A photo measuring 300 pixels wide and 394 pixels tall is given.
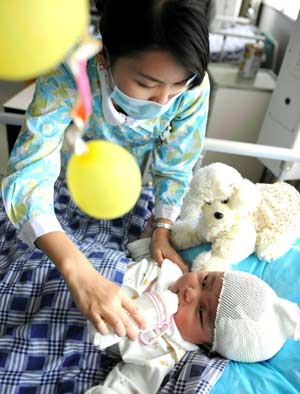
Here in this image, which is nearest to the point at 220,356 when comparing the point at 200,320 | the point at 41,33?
the point at 200,320

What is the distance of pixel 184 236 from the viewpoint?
130 centimetres

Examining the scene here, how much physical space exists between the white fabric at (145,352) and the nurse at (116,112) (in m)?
0.06

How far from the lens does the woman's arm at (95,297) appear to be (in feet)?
2.50

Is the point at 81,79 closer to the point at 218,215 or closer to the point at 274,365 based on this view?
the point at 218,215

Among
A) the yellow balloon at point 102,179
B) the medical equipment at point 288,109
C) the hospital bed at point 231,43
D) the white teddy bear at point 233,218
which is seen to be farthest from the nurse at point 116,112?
the hospital bed at point 231,43

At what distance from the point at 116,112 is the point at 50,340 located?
0.67m

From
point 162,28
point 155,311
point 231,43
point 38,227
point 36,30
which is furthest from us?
point 231,43

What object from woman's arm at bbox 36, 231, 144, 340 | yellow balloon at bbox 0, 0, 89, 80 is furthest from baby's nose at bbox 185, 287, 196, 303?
yellow balloon at bbox 0, 0, 89, 80

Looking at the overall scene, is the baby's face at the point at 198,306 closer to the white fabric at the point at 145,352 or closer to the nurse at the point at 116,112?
the white fabric at the point at 145,352

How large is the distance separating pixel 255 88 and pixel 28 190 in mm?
2407

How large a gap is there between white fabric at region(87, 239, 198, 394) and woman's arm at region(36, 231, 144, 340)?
0.14 m

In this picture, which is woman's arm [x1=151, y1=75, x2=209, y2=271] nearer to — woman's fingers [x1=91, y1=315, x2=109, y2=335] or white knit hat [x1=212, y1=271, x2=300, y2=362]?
white knit hat [x1=212, y1=271, x2=300, y2=362]

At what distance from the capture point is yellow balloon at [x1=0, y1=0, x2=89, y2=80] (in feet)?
0.87

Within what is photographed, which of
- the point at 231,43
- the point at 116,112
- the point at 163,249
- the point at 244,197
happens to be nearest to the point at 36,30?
the point at 116,112
